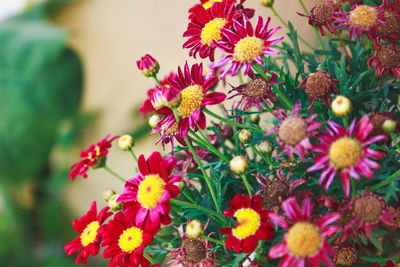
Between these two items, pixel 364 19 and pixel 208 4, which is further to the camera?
pixel 208 4

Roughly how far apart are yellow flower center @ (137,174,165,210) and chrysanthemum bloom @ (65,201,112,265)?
78 mm

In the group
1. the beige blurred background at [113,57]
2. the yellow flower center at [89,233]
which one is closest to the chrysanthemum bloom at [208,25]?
the yellow flower center at [89,233]

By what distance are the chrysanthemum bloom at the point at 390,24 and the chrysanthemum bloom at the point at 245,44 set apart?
3.7 inches

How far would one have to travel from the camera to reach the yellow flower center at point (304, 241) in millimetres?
252

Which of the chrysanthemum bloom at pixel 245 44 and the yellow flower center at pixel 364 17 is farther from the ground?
the chrysanthemum bloom at pixel 245 44

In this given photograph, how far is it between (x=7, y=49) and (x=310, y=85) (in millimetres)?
1251

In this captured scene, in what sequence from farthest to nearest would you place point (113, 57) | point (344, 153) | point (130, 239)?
1. point (113, 57)
2. point (130, 239)
3. point (344, 153)

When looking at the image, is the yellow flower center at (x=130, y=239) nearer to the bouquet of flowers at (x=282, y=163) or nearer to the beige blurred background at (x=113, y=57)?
the bouquet of flowers at (x=282, y=163)

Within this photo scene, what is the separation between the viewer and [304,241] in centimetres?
25

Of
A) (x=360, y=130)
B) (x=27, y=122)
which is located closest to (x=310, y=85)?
(x=360, y=130)

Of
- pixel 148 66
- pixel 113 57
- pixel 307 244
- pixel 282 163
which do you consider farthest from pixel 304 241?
pixel 113 57

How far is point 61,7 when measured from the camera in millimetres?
1474

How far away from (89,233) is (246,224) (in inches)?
7.5

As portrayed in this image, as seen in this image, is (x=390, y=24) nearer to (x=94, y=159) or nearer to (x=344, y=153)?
(x=344, y=153)
